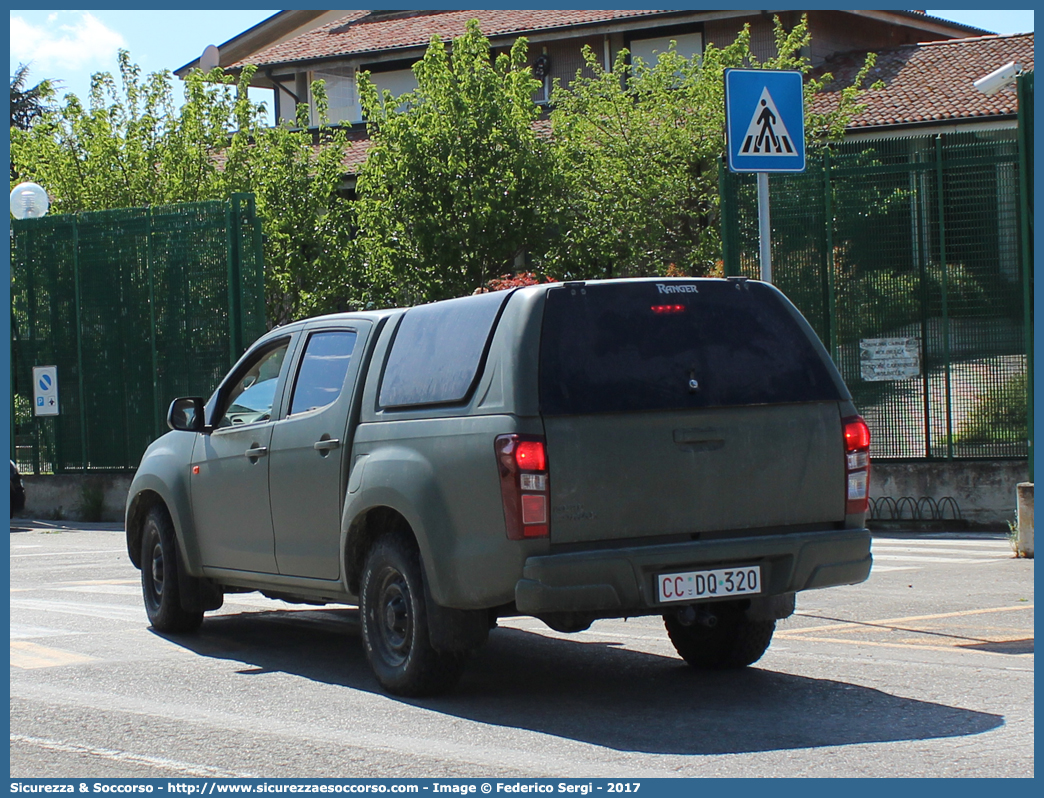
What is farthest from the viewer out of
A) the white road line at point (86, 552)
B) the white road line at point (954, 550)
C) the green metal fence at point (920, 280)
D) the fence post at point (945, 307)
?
the white road line at point (86, 552)

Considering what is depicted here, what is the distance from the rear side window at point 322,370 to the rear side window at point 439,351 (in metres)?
0.46

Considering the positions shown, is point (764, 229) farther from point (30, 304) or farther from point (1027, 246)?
point (30, 304)

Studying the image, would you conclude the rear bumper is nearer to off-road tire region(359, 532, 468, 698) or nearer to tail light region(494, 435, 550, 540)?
tail light region(494, 435, 550, 540)

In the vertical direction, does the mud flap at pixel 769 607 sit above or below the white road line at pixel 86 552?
above

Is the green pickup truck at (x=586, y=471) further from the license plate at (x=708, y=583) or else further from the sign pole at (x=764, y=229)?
the sign pole at (x=764, y=229)

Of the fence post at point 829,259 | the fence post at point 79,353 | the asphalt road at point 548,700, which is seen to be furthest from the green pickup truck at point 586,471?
the fence post at point 79,353

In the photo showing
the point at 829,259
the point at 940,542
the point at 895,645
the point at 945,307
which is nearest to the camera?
the point at 895,645

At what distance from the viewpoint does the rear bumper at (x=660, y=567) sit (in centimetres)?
639

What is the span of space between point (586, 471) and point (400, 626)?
137 cm

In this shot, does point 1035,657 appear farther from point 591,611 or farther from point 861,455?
point 591,611

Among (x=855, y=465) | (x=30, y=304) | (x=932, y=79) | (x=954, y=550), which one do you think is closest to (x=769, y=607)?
(x=855, y=465)

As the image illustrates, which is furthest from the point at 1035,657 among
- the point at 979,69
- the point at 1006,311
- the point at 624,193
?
the point at 979,69

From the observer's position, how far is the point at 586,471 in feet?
21.5

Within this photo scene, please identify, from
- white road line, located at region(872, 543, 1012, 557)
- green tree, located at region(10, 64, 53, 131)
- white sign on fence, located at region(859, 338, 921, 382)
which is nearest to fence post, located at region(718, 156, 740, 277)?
white sign on fence, located at region(859, 338, 921, 382)
